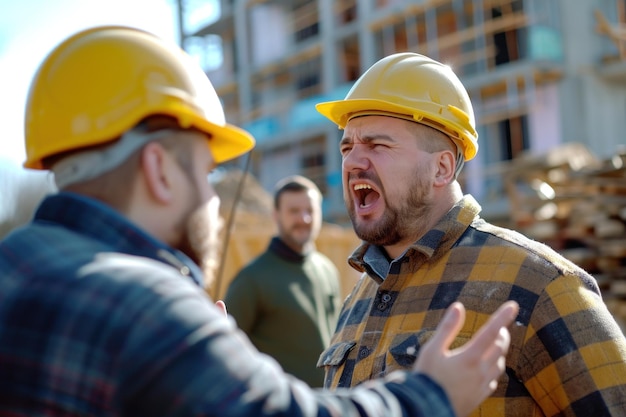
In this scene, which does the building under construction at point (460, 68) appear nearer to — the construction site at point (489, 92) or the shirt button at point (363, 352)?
the construction site at point (489, 92)

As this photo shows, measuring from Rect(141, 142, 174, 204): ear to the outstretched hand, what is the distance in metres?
0.63

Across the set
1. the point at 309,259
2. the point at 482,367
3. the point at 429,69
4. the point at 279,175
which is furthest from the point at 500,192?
the point at 482,367

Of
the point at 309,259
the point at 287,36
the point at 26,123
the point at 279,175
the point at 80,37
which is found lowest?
the point at 279,175

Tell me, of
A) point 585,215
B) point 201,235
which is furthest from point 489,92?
point 201,235

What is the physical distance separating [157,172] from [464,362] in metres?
0.74

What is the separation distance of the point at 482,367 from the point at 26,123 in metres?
1.11

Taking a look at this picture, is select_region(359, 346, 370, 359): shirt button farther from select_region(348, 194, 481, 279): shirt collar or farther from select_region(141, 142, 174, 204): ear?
select_region(141, 142, 174, 204): ear

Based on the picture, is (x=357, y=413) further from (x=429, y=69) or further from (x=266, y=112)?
(x=266, y=112)

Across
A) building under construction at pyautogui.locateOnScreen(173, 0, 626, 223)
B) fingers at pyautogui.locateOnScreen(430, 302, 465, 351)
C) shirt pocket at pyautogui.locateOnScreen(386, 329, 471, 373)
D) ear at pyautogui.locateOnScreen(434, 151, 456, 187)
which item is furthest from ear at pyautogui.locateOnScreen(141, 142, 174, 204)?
building under construction at pyautogui.locateOnScreen(173, 0, 626, 223)

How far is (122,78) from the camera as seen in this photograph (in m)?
1.78

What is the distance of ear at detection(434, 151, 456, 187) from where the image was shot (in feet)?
10.4

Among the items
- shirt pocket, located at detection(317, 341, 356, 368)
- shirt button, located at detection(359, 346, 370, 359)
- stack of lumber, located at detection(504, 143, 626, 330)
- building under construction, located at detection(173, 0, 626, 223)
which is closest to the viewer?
shirt button, located at detection(359, 346, 370, 359)

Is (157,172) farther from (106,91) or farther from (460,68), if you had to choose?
(460,68)

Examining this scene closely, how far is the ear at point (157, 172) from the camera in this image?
1765 millimetres
